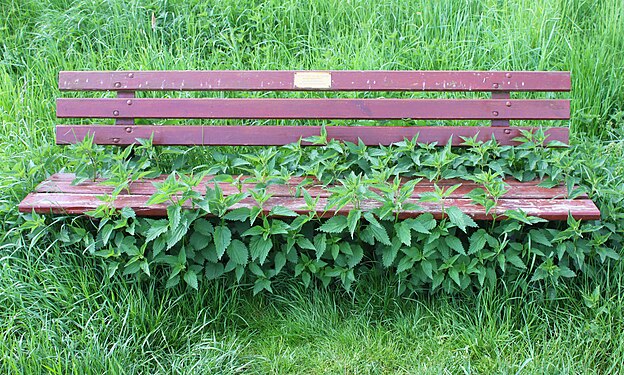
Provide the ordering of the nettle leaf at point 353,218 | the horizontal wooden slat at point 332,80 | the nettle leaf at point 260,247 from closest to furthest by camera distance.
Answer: the nettle leaf at point 353,218 → the nettle leaf at point 260,247 → the horizontal wooden slat at point 332,80

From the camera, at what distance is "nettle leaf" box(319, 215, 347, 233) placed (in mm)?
2684

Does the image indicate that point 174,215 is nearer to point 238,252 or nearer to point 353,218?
point 238,252

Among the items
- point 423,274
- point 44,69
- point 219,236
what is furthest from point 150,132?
point 423,274

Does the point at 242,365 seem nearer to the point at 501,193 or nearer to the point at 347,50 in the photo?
the point at 501,193

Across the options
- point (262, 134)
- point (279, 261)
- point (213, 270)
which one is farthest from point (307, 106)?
point (213, 270)

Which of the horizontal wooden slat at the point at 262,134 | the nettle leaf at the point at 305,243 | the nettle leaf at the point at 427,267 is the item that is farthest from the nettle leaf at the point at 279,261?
the horizontal wooden slat at the point at 262,134

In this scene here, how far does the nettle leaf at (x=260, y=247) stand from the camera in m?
2.73

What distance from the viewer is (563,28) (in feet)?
13.4

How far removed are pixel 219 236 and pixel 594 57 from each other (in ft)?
8.45

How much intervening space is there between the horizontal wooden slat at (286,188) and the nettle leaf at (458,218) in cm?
21

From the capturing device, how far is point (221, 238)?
8.95 ft

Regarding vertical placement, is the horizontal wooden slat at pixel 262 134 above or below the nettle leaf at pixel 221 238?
above

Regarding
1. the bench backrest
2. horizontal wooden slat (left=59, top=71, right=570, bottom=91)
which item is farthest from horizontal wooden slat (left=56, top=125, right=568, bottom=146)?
horizontal wooden slat (left=59, top=71, right=570, bottom=91)

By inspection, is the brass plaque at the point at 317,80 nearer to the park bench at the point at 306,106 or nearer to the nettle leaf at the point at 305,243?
the park bench at the point at 306,106
